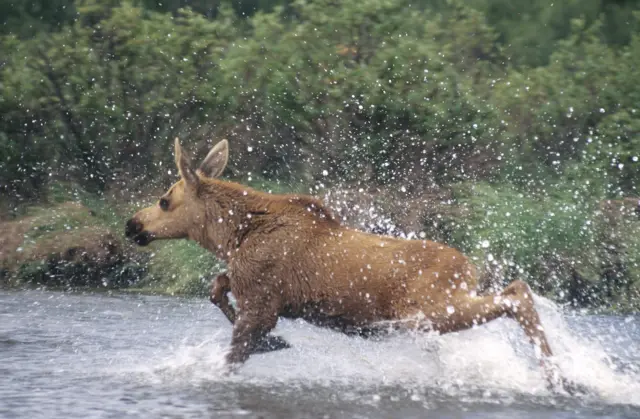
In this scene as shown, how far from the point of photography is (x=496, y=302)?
870 centimetres

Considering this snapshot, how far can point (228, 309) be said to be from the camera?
9406 millimetres

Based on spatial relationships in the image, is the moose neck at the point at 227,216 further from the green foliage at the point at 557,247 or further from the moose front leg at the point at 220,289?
the green foliage at the point at 557,247

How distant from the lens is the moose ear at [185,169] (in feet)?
30.7

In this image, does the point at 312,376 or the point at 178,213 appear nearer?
the point at 312,376

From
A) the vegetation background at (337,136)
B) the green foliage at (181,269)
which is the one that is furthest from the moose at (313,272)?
the vegetation background at (337,136)

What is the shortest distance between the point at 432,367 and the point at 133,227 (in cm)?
238

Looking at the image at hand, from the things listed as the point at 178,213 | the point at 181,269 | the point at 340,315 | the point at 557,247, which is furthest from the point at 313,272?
the point at 181,269

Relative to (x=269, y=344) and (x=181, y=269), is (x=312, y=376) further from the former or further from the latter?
(x=181, y=269)

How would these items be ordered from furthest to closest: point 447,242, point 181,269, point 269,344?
1. point 181,269
2. point 447,242
3. point 269,344

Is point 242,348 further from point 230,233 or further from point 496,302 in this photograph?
point 496,302

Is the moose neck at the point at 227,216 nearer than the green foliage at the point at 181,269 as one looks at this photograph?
Yes

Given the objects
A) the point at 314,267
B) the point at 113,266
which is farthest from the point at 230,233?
the point at 113,266

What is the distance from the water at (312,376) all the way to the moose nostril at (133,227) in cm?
98

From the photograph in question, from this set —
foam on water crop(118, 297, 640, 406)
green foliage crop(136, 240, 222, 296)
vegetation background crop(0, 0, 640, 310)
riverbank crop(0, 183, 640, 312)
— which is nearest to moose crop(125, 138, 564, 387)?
foam on water crop(118, 297, 640, 406)
